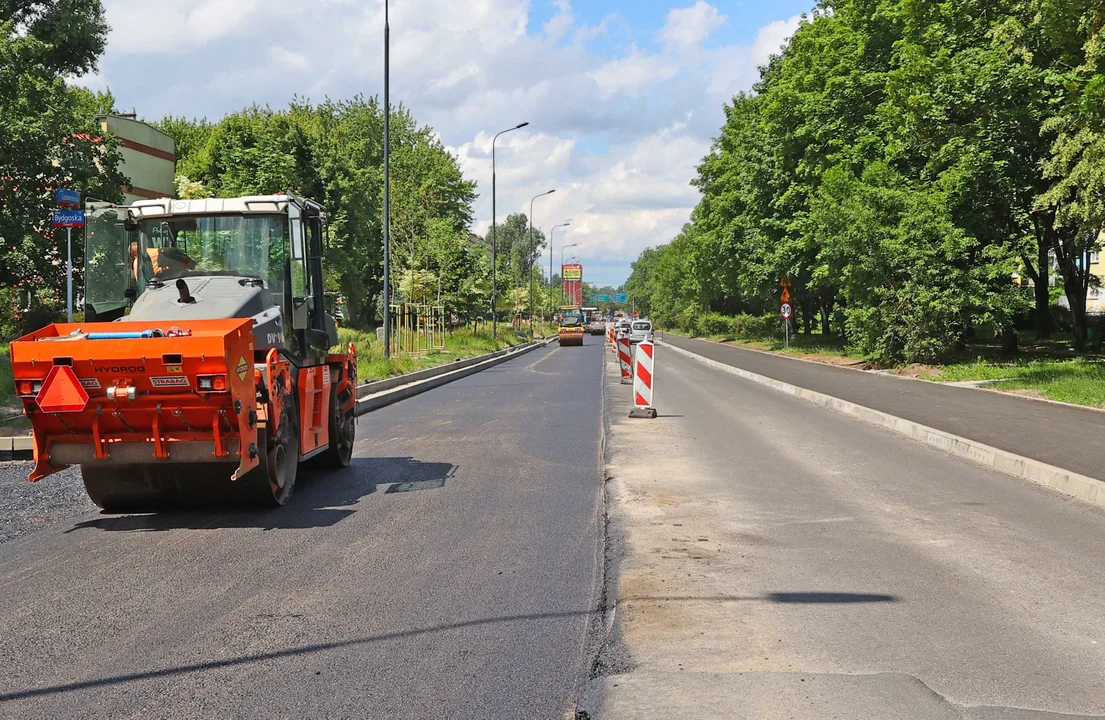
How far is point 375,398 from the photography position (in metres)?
21.0

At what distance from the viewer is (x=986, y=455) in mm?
11688

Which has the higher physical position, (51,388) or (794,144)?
(794,144)

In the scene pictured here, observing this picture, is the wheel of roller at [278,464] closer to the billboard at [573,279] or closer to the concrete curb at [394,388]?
the concrete curb at [394,388]

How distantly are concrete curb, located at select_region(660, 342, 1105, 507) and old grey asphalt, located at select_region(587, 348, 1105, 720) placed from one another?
207 mm

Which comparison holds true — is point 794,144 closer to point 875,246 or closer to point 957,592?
point 875,246

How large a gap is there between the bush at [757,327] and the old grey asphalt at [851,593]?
5139cm

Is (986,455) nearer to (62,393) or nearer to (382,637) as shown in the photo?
(382,637)

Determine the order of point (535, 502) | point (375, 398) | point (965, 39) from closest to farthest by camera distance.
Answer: point (535, 502) < point (375, 398) < point (965, 39)

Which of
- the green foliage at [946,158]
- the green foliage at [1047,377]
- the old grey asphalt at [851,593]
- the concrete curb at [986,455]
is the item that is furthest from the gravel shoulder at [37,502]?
the green foliage at [946,158]

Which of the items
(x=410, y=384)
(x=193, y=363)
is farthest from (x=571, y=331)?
(x=193, y=363)

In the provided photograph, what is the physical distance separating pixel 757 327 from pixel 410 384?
44288 mm

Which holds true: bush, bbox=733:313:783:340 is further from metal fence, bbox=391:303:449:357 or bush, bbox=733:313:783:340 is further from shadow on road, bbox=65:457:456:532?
shadow on road, bbox=65:457:456:532

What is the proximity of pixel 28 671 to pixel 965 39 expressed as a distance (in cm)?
2880

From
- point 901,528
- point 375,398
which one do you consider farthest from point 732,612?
point 375,398
